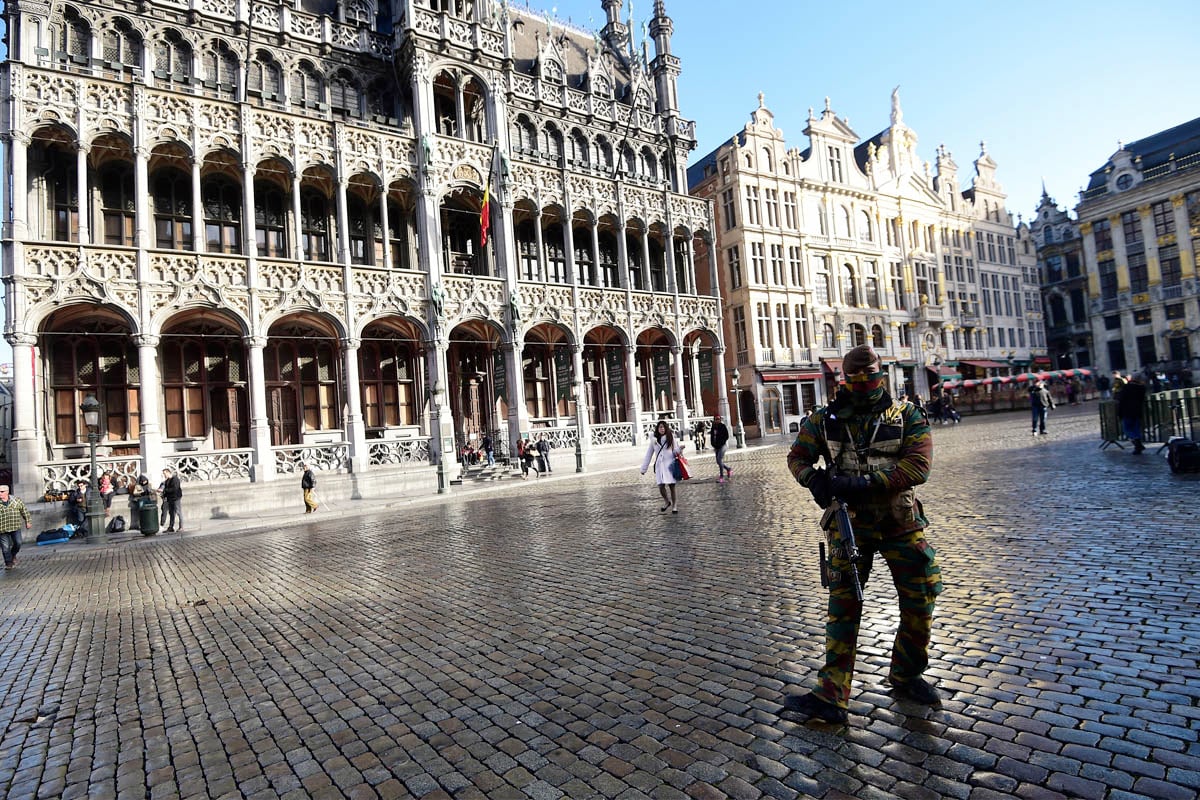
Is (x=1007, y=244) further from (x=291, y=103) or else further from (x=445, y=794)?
(x=445, y=794)

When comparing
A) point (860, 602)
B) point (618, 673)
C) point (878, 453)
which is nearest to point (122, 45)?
point (618, 673)

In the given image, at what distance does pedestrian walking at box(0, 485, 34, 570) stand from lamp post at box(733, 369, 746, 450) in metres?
25.1

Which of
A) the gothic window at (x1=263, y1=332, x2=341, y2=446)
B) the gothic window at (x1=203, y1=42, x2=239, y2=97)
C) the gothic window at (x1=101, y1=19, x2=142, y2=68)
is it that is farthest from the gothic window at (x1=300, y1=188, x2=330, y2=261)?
the gothic window at (x1=101, y1=19, x2=142, y2=68)

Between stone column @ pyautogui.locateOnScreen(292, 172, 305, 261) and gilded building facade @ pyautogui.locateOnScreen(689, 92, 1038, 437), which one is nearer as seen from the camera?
stone column @ pyautogui.locateOnScreen(292, 172, 305, 261)

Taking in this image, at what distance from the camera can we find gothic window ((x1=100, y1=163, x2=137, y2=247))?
771 inches

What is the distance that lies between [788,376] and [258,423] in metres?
28.7

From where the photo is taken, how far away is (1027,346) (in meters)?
53.7

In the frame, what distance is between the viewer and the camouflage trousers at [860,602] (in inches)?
132

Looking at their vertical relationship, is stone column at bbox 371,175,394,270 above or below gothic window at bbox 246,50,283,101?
below

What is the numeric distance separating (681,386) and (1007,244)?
41556 mm

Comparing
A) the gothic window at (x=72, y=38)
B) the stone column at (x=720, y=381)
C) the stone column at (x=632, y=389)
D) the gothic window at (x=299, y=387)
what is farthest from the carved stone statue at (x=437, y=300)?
the stone column at (x=720, y=381)

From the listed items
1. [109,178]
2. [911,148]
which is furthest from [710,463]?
[911,148]

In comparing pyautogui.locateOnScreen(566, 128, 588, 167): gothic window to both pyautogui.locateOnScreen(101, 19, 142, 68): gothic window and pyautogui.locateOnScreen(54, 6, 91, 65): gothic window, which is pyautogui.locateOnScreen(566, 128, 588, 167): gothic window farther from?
pyautogui.locateOnScreen(54, 6, 91, 65): gothic window

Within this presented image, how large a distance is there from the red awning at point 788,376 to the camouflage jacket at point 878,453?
3455cm
